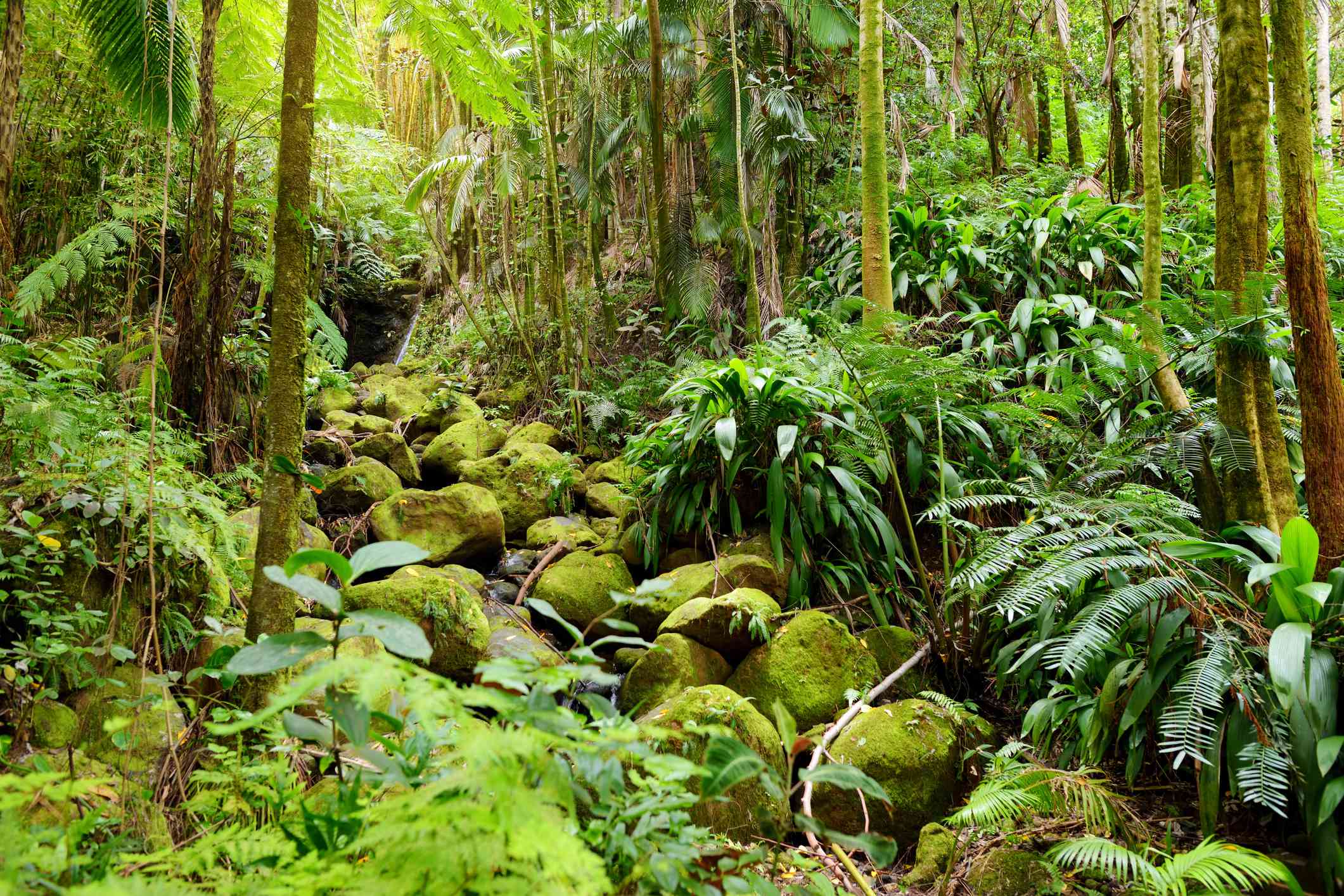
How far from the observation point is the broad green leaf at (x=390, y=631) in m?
1.06

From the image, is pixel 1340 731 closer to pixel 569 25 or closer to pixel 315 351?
pixel 315 351

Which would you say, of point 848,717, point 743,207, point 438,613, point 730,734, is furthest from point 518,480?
point 730,734

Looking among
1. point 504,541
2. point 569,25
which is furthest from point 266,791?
point 569,25

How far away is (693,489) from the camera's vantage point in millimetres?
4562

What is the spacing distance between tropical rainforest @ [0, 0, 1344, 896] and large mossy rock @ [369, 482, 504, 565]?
35 mm

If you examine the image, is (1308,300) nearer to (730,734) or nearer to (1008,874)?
(1008,874)

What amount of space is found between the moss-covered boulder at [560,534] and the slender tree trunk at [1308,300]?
4137 millimetres

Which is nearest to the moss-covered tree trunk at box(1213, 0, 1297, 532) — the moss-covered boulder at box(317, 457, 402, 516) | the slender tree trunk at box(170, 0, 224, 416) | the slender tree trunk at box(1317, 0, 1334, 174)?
the slender tree trunk at box(170, 0, 224, 416)

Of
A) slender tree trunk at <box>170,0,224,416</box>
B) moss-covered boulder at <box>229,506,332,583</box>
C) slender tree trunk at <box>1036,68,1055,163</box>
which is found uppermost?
slender tree trunk at <box>1036,68,1055,163</box>

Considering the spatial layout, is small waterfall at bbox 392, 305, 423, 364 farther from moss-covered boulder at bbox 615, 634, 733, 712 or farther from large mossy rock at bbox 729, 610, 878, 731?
large mossy rock at bbox 729, 610, 878, 731

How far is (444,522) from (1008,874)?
412 centimetres

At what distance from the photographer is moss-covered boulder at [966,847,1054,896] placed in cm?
209

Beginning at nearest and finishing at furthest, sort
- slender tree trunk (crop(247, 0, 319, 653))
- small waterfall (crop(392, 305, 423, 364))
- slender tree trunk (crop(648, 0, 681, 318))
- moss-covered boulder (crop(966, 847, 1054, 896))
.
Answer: moss-covered boulder (crop(966, 847, 1054, 896)), slender tree trunk (crop(247, 0, 319, 653)), slender tree trunk (crop(648, 0, 681, 318)), small waterfall (crop(392, 305, 423, 364))

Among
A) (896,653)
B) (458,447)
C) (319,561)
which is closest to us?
(319,561)
